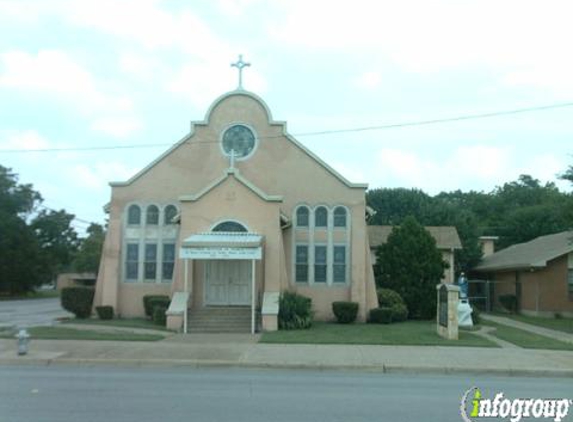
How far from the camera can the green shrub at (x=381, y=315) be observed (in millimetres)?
27062

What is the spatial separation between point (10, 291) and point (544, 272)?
5298 cm

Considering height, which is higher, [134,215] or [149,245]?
[134,215]

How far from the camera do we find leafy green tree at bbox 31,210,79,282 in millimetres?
70625

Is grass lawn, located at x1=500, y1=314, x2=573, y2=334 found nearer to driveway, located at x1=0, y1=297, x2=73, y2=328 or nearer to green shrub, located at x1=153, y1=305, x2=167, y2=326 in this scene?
green shrub, located at x1=153, y1=305, x2=167, y2=326

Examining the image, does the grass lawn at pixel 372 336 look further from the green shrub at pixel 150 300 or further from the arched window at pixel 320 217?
the green shrub at pixel 150 300

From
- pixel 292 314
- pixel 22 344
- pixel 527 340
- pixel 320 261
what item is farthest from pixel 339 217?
pixel 22 344

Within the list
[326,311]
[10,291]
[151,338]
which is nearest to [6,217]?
[10,291]

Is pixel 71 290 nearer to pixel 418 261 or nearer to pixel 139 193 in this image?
pixel 139 193

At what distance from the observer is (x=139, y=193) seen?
1145 inches

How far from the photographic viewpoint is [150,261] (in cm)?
2891

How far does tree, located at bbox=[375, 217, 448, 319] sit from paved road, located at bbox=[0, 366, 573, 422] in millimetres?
15935

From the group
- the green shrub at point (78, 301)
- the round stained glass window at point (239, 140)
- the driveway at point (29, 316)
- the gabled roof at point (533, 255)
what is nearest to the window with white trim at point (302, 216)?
the round stained glass window at point (239, 140)

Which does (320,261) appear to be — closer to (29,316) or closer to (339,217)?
(339,217)

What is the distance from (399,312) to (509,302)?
471 inches
